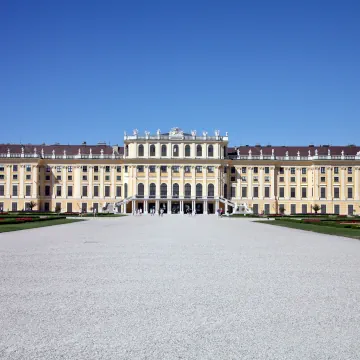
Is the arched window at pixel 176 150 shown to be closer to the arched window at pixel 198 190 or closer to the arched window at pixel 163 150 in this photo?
the arched window at pixel 163 150

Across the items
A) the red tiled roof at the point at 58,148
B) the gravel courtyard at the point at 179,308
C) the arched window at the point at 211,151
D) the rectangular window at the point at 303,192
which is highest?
the red tiled roof at the point at 58,148

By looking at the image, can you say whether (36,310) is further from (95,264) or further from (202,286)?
(95,264)

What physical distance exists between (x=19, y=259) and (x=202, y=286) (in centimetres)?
661

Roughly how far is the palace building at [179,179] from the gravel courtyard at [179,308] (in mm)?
69389

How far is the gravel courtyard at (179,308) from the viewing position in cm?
574

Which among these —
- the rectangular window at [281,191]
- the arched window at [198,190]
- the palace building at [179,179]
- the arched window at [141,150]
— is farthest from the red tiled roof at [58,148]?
the rectangular window at [281,191]

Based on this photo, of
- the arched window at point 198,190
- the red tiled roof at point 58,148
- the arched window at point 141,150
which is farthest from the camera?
the red tiled roof at point 58,148

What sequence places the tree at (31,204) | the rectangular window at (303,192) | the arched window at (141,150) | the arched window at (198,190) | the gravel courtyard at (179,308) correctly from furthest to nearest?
the rectangular window at (303,192), the arched window at (141,150), the arched window at (198,190), the tree at (31,204), the gravel courtyard at (179,308)

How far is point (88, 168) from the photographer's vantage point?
85.5 meters

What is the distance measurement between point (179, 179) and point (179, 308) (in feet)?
251

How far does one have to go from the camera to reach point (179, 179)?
84.1 metres

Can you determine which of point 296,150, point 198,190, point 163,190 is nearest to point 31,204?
point 163,190

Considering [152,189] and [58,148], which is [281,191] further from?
[58,148]

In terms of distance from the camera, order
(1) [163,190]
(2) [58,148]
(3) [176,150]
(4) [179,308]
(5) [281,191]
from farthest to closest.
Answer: (2) [58,148], (5) [281,191], (3) [176,150], (1) [163,190], (4) [179,308]
